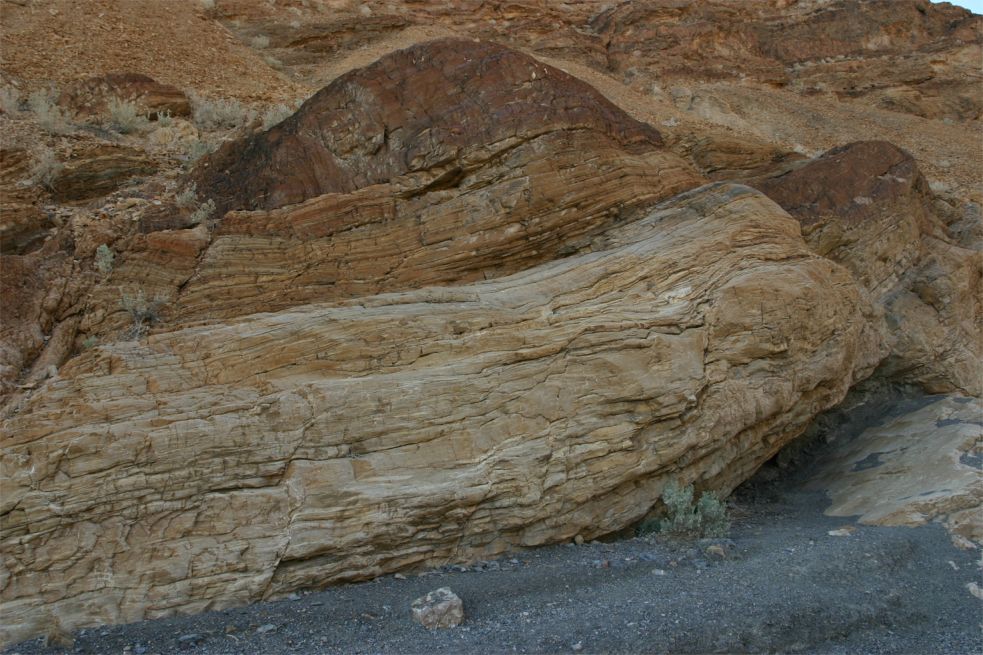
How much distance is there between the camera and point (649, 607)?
17.3 ft

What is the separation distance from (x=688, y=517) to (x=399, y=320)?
3.06 m

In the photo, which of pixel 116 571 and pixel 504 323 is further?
pixel 504 323

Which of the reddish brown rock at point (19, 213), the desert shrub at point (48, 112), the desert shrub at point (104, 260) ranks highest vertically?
the desert shrub at point (48, 112)

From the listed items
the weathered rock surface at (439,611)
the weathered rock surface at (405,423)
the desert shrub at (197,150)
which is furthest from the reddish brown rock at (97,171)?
the weathered rock surface at (439,611)

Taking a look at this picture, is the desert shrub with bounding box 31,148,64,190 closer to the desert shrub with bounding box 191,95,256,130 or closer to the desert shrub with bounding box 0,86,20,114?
the desert shrub with bounding box 0,86,20,114

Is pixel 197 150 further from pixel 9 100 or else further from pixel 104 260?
pixel 9 100

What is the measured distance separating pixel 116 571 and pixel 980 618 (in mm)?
6297

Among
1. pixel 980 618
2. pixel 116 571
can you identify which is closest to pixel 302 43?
pixel 116 571

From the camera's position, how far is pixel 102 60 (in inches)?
477

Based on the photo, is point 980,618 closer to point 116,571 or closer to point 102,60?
point 116,571

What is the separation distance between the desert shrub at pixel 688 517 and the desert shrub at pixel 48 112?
7.48 meters

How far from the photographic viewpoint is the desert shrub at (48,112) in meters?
8.45

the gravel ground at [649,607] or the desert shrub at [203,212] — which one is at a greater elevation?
the desert shrub at [203,212]

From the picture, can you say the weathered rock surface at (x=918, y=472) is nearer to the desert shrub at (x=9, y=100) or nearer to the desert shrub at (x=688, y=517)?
the desert shrub at (x=688, y=517)
